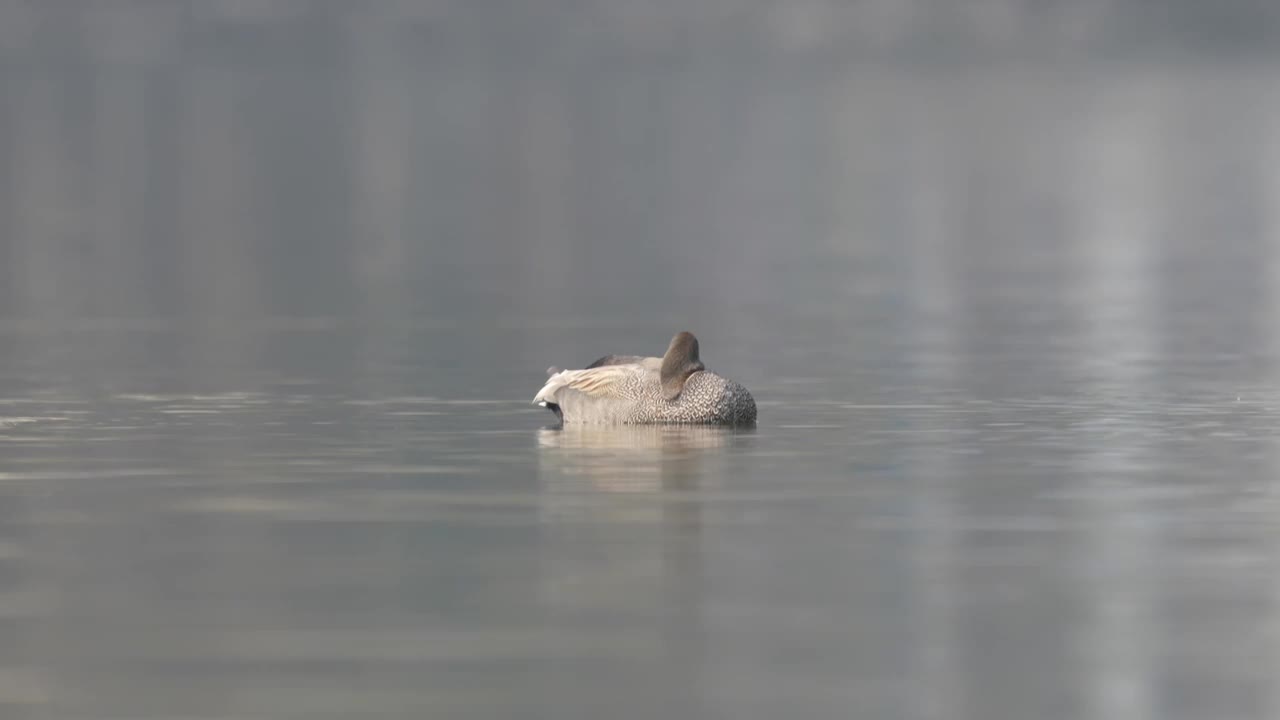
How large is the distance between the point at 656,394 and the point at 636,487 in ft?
14.8

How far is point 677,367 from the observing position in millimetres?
26281

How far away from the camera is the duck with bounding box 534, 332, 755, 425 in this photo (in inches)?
1027

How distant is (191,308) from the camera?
43.4m

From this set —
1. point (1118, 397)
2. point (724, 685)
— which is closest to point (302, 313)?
point (1118, 397)

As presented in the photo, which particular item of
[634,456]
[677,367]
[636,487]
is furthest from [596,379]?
[636,487]

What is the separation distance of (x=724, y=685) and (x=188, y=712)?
89.7 inches

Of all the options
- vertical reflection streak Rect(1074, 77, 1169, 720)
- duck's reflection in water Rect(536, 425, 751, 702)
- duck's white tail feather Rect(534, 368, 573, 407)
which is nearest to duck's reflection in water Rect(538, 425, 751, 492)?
duck's reflection in water Rect(536, 425, 751, 702)

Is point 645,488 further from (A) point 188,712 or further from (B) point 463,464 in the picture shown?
(A) point 188,712

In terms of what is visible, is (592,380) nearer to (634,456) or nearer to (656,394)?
(656,394)

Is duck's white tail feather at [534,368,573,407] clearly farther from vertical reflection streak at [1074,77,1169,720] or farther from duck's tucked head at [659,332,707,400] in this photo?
vertical reflection streak at [1074,77,1169,720]

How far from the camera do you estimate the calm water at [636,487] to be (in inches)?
601

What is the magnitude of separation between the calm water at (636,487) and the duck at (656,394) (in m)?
0.43

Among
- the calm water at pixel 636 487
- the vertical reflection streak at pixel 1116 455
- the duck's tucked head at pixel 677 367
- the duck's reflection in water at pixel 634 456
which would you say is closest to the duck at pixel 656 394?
the duck's tucked head at pixel 677 367

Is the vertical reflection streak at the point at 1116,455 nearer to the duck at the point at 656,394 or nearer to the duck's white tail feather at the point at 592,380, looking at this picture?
the duck at the point at 656,394
